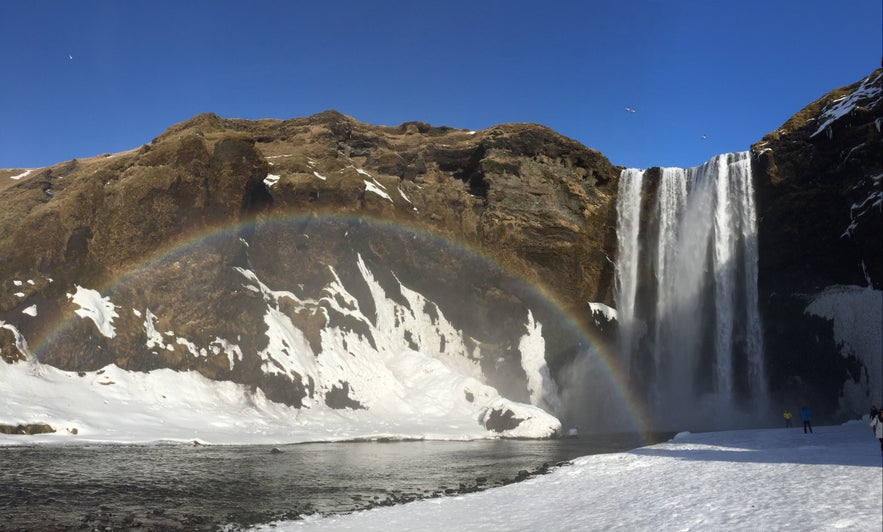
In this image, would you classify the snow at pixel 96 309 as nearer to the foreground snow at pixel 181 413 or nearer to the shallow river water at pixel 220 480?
the foreground snow at pixel 181 413

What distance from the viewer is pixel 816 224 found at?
60500 mm

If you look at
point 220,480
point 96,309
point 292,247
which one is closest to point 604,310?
point 292,247

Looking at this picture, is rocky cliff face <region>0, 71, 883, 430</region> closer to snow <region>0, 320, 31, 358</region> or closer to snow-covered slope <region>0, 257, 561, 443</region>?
snow <region>0, 320, 31, 358</region>

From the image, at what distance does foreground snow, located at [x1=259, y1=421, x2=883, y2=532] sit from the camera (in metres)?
12.9

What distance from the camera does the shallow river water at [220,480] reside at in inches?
→ 771

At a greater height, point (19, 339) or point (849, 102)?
point (849, 102)

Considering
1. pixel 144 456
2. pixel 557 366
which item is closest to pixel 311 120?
pixel 557 366

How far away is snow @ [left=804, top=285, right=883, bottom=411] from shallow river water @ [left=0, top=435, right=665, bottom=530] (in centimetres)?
2957

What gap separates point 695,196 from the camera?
7019 centimetres

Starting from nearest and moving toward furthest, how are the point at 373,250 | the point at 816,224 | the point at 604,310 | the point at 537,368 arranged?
the point at 816,224 < the point at 537,368 < the point at 373,250 < the point at 604,310

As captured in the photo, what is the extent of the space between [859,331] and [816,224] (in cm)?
1069

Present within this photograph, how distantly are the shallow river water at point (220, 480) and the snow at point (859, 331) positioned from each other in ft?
97.0

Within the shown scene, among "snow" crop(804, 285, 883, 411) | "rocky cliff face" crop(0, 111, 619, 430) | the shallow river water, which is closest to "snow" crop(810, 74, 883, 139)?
"snow" crop(804, 285, 883, 411)

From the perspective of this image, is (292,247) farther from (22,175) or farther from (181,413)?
(22,175)
